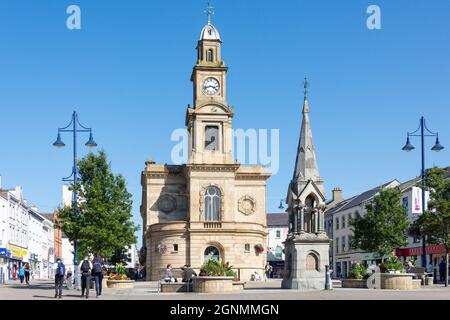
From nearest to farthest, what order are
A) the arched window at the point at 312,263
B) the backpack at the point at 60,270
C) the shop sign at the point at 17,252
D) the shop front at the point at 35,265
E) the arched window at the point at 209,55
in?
the backpack at the point at 60,270 < the arched window at the point at 312,263 < the arched window at the point at 209,55 < the shop sign at the point at 17,252 < the shop front at the point at 35,265

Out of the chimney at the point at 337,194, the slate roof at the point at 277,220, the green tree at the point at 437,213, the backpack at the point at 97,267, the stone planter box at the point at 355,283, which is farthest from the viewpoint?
the slate roof at the point at 277,220

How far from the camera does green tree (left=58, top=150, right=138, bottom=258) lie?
48344 mm

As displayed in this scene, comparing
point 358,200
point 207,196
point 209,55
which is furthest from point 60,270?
point 358,200

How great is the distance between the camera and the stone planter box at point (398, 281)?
1406 inches

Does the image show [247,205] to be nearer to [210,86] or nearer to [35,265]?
[210,86]

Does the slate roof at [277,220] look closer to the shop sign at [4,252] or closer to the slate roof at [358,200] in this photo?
the slate roof at [358,200]

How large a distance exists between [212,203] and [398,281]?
36.3 metres

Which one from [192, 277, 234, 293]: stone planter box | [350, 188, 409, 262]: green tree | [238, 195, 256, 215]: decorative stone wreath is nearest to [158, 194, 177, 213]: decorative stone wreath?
[238, 195, 256, 215]: decorative stone wreath

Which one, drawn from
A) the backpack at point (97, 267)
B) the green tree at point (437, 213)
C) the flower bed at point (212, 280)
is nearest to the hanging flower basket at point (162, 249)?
the green tree at point (437, 213)

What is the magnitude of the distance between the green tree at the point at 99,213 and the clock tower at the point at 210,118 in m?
21.8

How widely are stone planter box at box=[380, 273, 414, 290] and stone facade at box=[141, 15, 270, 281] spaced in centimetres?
3135

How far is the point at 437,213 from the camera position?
44812 millimetres

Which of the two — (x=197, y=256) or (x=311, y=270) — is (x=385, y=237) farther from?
(x=311, y=270)

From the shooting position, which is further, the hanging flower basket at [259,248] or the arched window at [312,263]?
the hanging flower basket at [259,248]
